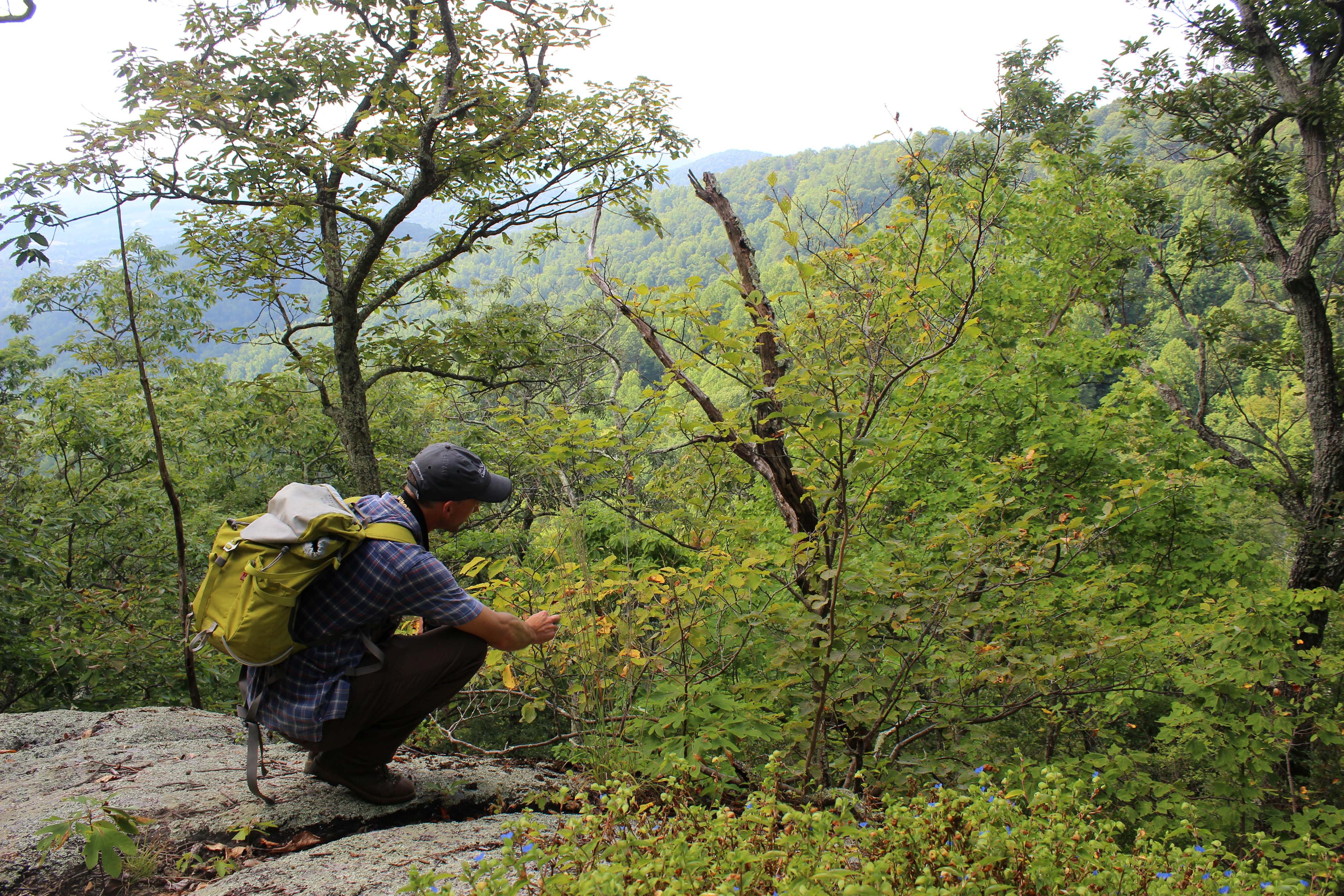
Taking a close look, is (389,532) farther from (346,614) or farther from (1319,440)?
(1319,440)

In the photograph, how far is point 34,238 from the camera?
363cm

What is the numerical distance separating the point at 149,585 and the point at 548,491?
435 centimetres

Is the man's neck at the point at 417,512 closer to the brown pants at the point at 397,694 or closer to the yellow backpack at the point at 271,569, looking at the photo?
the yellow backpack at the point at 271,569

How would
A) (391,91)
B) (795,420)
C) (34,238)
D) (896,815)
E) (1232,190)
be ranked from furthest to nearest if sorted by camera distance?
1. (1232,190)
2. (391,91)
3. (34,238)
4. (795,420)
5. (896,815)

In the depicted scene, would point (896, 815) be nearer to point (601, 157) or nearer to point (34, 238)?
point (34, 238)

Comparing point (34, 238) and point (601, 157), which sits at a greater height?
point (601, 157)

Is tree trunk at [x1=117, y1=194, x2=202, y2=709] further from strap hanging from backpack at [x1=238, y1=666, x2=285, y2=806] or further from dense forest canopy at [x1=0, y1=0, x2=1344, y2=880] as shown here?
strap hanging from backpack at [x1=238, y1=666, x2=285, y2=806]

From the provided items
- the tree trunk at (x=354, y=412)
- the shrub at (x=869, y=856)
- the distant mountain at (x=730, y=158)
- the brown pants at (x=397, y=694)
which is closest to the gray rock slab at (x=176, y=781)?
the brown pants at (x=397, y=694)

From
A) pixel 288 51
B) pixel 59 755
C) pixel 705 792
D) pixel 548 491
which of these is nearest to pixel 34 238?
pixel 59 755

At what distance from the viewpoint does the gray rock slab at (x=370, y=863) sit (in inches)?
73.9

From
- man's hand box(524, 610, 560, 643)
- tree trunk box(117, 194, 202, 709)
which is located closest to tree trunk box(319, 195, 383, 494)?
tree trunk box(117, 194, 202, 709)

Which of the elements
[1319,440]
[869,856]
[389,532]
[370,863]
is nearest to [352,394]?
[389,532]

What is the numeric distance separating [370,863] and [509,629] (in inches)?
29.5

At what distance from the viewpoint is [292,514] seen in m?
2.05
